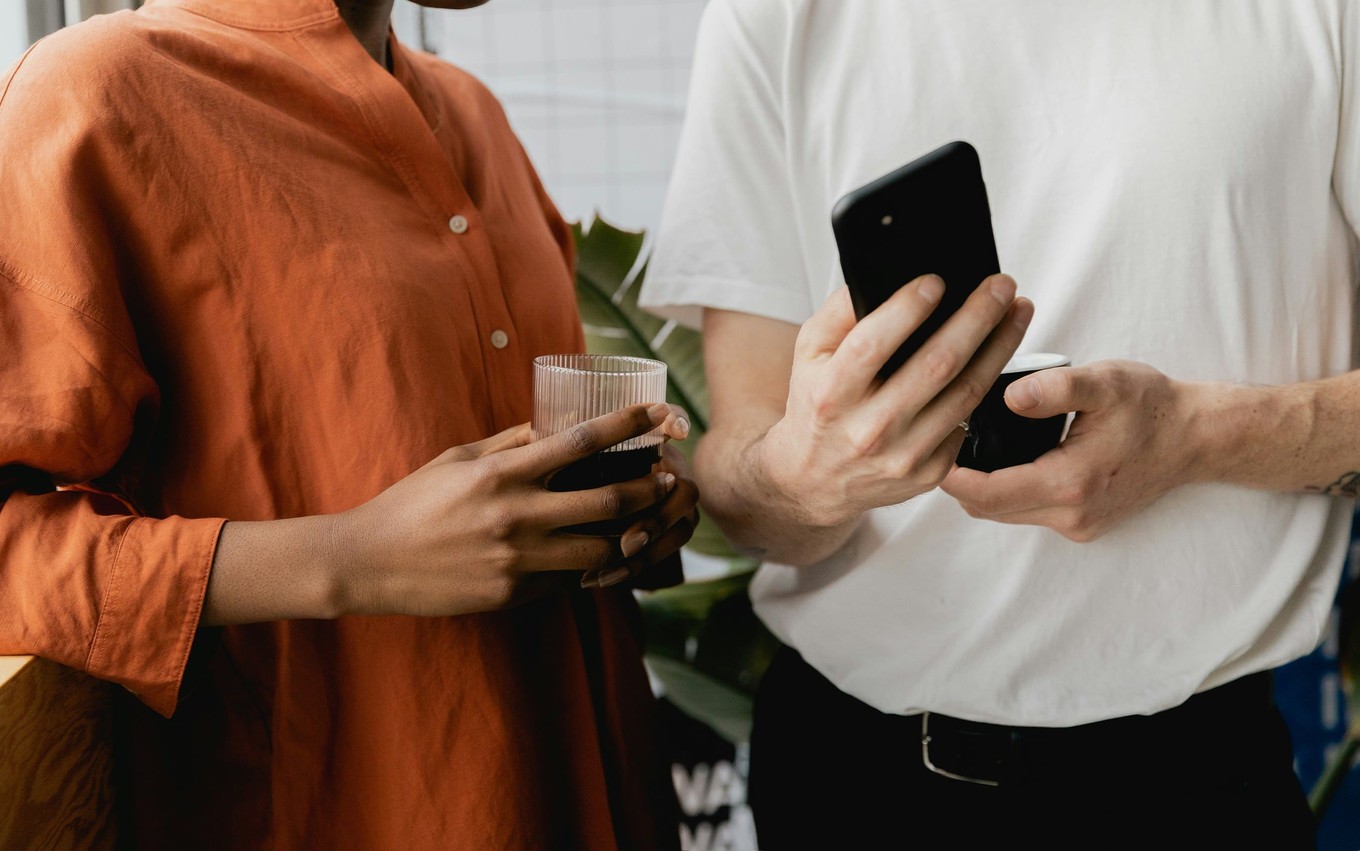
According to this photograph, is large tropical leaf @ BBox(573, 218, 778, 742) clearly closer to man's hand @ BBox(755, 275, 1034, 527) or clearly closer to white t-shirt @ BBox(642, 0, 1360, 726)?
white t-shirt @ BBox(642, 0, 1360, 726)

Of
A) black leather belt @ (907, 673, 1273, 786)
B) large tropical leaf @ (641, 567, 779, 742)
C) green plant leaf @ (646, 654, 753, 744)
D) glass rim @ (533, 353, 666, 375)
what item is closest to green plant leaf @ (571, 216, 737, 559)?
large tropical leaf @ (641, 567, 779, 742)

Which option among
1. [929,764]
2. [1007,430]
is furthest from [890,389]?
[929,764]

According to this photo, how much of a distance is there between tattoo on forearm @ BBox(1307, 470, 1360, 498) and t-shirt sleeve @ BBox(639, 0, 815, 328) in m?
0.54

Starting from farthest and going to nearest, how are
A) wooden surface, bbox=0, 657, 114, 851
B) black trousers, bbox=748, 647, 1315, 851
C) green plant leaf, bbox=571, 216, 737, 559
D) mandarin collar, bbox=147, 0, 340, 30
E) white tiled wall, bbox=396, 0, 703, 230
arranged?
white tiled wall, bbox=396, 0, 703, 230 → green plant leaf, bbox=571, 216, 737, 559 → black trousers, bbox=748, 647, 1315, 851 → mandarin collar, bbox=147, 0, 340, 30 → wooden surface, bbox=0, 657, 114, 851

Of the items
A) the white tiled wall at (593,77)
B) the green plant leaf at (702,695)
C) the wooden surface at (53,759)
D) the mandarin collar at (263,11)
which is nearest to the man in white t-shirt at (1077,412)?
the mandarin collar at (263,11)

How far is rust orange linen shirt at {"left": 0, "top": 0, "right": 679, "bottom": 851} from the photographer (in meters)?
0.72

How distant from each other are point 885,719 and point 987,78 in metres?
0.71

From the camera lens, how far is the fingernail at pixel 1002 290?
695mm

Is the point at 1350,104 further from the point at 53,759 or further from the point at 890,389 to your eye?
the point at 53,759

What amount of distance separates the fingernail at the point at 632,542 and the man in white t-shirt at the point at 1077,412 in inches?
5.5

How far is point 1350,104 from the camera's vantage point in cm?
98

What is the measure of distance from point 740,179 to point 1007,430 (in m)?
0.46

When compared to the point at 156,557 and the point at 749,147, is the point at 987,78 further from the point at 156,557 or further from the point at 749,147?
the point at 156,557

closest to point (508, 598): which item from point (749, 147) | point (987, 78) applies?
point (749, 147)
